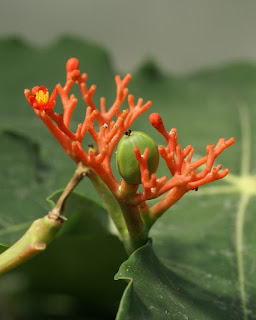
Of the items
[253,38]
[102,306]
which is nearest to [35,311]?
[102,306]

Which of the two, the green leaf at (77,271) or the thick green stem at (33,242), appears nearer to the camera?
the thick green stem at (33,242)

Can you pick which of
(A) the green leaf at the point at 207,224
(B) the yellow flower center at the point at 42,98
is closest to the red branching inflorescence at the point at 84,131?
(B) the yellow flower center at the point at 42,98

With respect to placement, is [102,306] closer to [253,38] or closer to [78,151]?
[78,151]

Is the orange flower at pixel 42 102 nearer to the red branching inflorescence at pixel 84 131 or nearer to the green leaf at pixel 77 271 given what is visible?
the red branching inflorescence at pixel 84 131

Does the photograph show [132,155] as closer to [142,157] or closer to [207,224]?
[142,157]

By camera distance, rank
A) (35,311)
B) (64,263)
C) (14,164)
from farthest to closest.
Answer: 1. (35,311)
2. (14,164)
3. (64,263)

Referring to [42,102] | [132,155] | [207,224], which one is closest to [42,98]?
[42,102]
